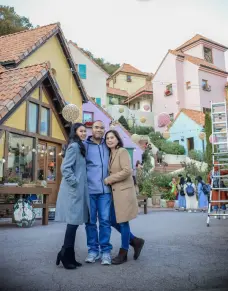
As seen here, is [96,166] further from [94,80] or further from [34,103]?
[94,80]

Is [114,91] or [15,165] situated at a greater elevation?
[114,91]

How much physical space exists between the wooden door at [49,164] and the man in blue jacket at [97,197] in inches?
274

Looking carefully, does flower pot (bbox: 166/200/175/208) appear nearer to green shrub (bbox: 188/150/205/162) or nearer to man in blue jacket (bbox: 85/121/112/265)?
green shrub (bbox: 188/150/205/162)

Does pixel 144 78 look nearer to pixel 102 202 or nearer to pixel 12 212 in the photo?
pixel 12 212

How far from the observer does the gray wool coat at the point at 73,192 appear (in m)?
3.10

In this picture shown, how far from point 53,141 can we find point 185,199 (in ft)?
17.0

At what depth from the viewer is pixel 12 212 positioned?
6.64m

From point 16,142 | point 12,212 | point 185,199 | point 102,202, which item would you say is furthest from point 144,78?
point 102,202

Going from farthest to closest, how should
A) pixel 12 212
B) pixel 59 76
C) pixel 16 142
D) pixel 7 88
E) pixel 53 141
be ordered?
1. pixel 59 76
2. pixel 53 141
3. pixel 16 142
4. pixel 7 88
5. pixel 12 212

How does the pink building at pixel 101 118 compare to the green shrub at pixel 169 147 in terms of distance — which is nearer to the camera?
the pink building at pixel 101 118

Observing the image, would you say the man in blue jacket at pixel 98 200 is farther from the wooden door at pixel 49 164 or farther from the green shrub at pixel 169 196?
the green shrub at pixel 169 196

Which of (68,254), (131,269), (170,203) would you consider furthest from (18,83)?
(170,203)

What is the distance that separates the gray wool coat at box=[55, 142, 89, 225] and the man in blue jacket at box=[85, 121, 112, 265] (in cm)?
12

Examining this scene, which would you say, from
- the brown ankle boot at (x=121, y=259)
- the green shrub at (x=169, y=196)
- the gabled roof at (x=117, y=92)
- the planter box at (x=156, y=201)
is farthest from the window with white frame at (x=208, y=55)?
the brown ankle boot at (x=121, y=259)
